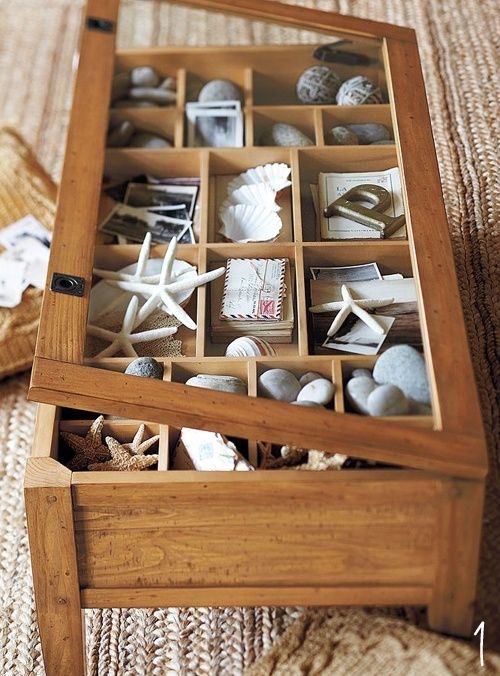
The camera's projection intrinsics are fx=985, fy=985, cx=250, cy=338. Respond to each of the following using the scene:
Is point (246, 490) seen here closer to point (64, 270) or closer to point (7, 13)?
point (64, 270)

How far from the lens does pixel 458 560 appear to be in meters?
0.99

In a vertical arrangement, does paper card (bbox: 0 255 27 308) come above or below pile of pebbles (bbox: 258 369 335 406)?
above

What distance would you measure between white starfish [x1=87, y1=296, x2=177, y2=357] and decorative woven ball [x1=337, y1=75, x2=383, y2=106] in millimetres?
469

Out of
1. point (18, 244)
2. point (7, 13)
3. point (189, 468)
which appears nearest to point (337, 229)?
point (189, 468)

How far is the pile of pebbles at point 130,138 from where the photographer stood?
1427 mm

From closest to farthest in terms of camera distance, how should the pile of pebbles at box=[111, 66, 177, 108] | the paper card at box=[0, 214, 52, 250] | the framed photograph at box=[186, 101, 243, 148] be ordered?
the framed photograph at box=[186, 101, 243, 148], the pile of pebbles at box=[111, 66, 177, 108], the paper card at box=[0, 214, 52, 250]

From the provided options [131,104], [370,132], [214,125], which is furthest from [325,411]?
[131,104]

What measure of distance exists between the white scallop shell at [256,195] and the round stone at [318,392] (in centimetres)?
30

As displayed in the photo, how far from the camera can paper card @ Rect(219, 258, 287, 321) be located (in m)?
1.11

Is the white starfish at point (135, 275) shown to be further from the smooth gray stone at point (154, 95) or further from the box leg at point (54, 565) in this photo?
the smooth gray stone at point (154, 95)

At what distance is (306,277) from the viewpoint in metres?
1.13

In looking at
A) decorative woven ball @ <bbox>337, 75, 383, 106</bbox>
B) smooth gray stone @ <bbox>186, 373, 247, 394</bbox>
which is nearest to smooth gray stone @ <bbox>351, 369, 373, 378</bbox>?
smooth gray stone @ <bbox>186, 373, 247, 394</bbox>

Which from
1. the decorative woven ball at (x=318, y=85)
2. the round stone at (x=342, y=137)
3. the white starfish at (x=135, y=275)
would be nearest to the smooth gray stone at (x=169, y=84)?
the decorative woven ball at (x=318, y=85)

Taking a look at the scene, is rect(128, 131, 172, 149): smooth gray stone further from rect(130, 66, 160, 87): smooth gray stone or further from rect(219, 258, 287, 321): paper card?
rect(219, 258, 287, 321): paper card
